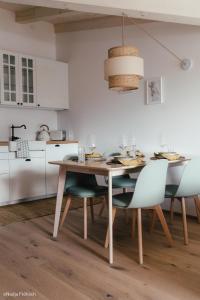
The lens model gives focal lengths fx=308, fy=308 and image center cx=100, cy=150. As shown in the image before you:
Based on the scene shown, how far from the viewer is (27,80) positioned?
4.78m

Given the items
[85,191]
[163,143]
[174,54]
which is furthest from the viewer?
[163,143]

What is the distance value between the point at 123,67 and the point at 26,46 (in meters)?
2.93

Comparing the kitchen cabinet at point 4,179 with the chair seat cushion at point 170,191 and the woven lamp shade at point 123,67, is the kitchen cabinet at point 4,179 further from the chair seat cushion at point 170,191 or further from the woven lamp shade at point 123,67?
the chair seat cushion at point 170,191

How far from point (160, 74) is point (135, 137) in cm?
90

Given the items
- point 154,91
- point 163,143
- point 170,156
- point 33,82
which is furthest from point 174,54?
point 33,82

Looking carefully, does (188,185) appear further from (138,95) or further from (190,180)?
(138,95)

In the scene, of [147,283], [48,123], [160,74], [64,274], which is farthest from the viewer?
[48,123]

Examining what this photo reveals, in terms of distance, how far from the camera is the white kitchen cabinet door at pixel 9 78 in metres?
4.45

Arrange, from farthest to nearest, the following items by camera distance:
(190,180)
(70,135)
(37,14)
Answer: (70,135), (37,14), (190,180)

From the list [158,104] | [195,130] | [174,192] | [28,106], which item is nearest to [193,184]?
[174,192]

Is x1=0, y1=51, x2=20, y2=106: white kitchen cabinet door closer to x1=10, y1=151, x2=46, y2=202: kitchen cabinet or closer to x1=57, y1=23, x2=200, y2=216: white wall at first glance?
x1=10, y1=151, x2=46, y2=202: kitchen cabinet

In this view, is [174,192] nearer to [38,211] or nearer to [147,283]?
[147,283]

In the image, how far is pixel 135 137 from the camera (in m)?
4.25

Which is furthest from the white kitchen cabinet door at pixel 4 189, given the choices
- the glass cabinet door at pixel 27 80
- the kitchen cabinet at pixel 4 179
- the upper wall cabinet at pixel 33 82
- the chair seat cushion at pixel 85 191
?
the chair seat cushion at pixel 85 191
